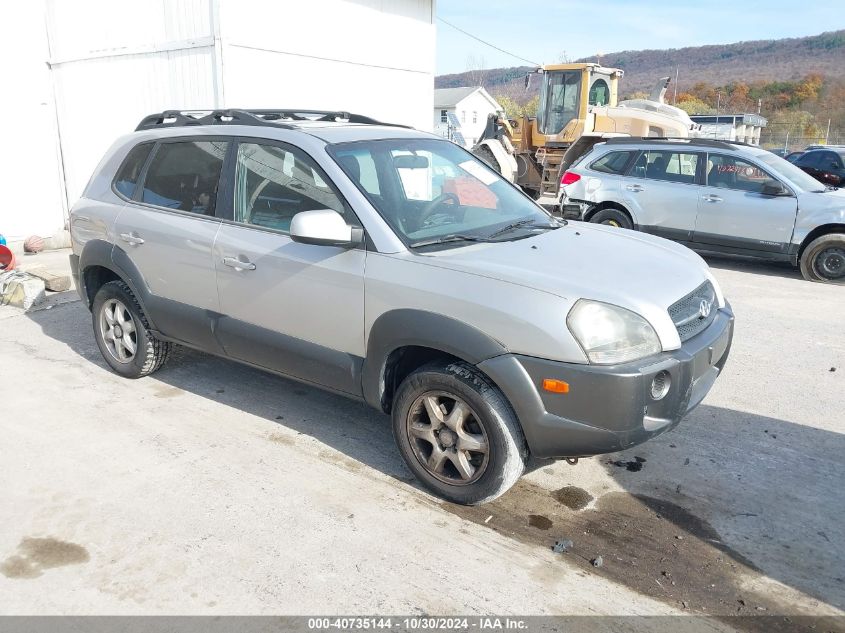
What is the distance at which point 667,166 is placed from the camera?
978cm

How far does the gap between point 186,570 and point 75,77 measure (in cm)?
995

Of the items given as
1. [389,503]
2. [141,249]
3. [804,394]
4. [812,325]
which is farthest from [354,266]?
[812,325]

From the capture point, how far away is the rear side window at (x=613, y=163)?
10180 millimetres

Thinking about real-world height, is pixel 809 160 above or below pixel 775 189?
above

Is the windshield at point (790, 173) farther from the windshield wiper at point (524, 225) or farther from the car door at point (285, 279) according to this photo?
the car door at point (285, 279)

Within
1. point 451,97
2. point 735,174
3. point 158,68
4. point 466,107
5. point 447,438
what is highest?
point 451,97

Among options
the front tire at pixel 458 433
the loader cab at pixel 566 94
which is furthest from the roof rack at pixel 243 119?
the loader cab at pixel 566 94

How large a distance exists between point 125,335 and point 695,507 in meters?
4.14

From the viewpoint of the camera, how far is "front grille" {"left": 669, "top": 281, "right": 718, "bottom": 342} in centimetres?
342

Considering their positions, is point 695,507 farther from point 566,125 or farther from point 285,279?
point 566,125

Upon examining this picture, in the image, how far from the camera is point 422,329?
3455 mm

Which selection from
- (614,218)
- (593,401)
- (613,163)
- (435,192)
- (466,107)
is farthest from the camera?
(466,107)

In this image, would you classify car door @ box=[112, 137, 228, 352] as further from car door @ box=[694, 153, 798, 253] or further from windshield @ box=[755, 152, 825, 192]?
windshield @ box=[755, 152, 825, 192]

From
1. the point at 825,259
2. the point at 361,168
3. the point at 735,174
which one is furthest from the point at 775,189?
the point at 361,168
